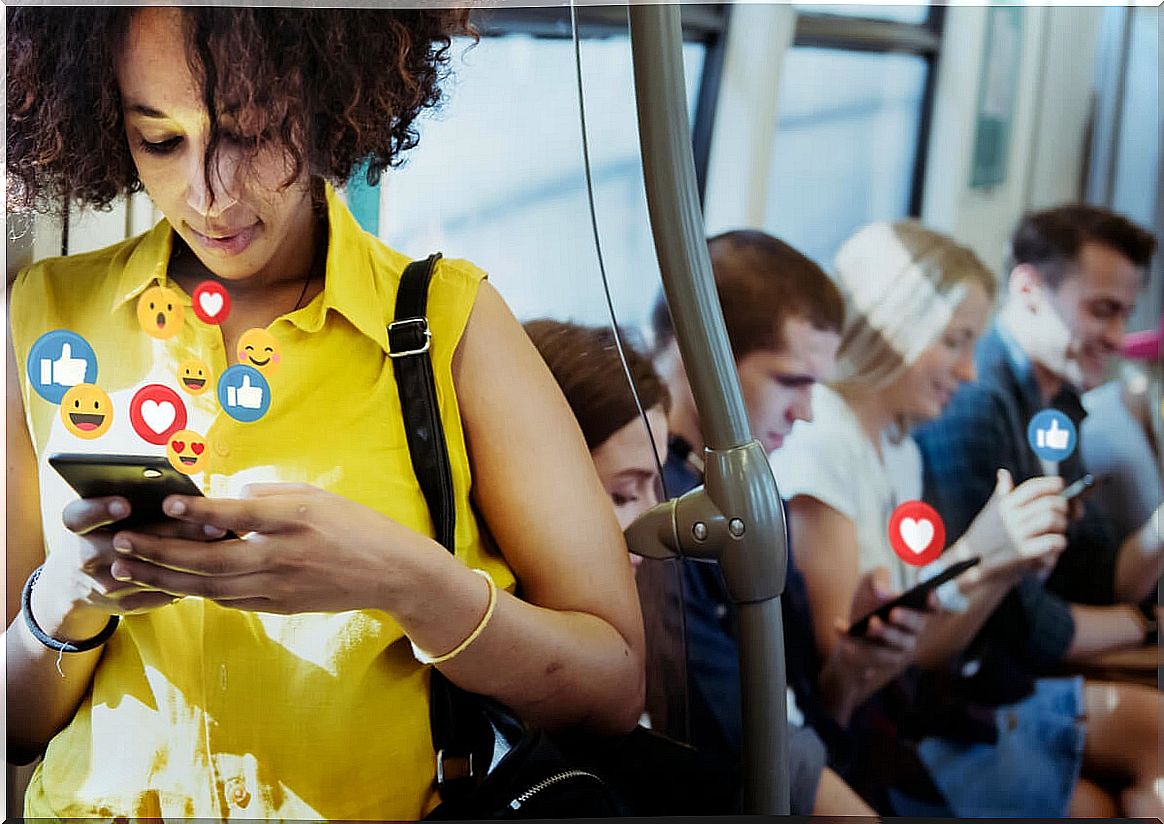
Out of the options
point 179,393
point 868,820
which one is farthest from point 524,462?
point 868,820

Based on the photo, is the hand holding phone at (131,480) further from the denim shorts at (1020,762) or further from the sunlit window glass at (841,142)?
the denim shorts at (1020,762)

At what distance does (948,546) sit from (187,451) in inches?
31.6

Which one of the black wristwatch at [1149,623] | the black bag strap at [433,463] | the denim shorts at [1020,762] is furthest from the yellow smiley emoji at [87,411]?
the black wristwatch at [1149,623]

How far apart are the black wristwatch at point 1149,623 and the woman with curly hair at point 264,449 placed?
0.60 metres

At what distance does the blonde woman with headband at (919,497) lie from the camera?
1.33 metres

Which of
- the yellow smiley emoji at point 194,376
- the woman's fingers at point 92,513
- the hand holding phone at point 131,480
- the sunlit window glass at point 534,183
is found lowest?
the woman's fingers at point 92,513

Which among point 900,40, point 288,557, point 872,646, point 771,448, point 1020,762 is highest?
point 900,40

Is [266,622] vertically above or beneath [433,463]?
beneath

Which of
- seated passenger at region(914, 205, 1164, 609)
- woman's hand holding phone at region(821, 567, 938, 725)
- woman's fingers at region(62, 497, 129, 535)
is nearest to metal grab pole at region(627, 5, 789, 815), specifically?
woman's hand holding phone at region(821, 567, 938, 725)

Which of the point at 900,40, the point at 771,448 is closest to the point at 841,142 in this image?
the point at 900,40

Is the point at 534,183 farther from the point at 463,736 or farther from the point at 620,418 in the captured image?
the point at 463,736

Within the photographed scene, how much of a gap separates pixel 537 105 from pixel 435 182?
132 mm

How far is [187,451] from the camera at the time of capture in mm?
1173

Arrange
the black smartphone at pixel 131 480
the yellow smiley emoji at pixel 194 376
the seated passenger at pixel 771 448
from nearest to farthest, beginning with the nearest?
the black smartphone at pixel 131 480, the yellow smiley emoji at pixel 194 376, the seated passenger at pixel 771 448
